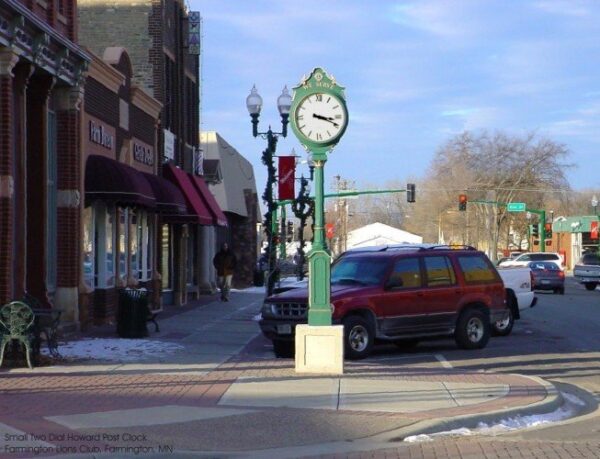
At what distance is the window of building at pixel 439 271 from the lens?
58.2 feet

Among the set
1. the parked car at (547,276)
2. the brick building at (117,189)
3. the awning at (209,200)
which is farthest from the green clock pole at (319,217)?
the parked car at (547,276)

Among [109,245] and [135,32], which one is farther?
[135,32]

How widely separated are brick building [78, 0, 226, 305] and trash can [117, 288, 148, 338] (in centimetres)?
938

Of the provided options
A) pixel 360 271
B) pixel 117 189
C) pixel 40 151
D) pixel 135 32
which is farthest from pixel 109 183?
pixel 135 32

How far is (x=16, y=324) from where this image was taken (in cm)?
1327

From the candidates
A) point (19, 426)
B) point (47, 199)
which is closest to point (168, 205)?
point (47, 199)

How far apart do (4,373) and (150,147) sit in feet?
46.4

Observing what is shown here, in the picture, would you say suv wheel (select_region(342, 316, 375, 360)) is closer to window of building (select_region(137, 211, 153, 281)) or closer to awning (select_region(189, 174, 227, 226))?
window of building (select_region(137, 211, 153, 281))

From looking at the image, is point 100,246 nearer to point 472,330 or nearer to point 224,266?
point 472,330

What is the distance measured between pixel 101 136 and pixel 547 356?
1049 cm

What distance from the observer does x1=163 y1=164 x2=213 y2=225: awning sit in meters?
28.6

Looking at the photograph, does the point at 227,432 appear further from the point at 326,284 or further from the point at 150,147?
the point at 150,147

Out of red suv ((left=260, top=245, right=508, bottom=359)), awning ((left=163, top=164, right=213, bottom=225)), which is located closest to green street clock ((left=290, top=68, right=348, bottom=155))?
red suv ((left=260, top=245, right=508, bottom=359))

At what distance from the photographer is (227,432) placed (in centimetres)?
942
